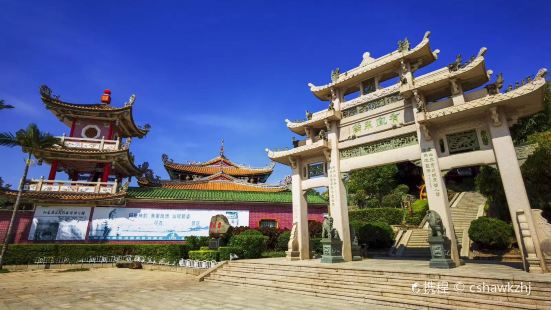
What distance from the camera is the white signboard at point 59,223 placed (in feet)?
62.5

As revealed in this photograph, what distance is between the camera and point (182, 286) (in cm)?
1051

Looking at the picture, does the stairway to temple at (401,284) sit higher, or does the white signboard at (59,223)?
the white signboard at (59,223)

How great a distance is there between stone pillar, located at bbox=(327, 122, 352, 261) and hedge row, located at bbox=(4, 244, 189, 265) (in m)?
10.3

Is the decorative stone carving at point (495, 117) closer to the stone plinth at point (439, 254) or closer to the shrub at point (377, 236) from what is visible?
the stone plinth at point (439, 254)

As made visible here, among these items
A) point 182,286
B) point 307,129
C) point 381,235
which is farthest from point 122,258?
point 381,235

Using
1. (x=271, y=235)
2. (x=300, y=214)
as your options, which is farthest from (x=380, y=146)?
(x=271, y=235)

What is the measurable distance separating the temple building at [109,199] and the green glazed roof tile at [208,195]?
0.07m

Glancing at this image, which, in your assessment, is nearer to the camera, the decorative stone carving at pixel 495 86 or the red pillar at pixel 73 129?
the decorative stone carving at pixel 495 86

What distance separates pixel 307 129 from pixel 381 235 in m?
8.33

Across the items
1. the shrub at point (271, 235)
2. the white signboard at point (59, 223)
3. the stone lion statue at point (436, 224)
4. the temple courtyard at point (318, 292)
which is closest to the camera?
the temple courtyard at point (318, 292)

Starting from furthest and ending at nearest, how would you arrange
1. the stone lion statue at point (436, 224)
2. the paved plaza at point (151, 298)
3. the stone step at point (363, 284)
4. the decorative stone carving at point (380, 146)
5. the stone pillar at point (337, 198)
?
the stone pillar at point (337, 198), the decorative stone carving at point (380, 146), the stone lion statue at point (436, 224), the paved plaza at point (151, 298), the stone step at point (363, 284)

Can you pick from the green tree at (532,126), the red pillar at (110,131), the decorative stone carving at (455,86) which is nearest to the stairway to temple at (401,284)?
the decorative stone carving at (455,86)

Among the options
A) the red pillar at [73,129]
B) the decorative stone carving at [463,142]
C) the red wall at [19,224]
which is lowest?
the red wall at [19,224]

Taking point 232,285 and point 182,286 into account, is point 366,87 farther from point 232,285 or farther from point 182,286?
point 182,286
